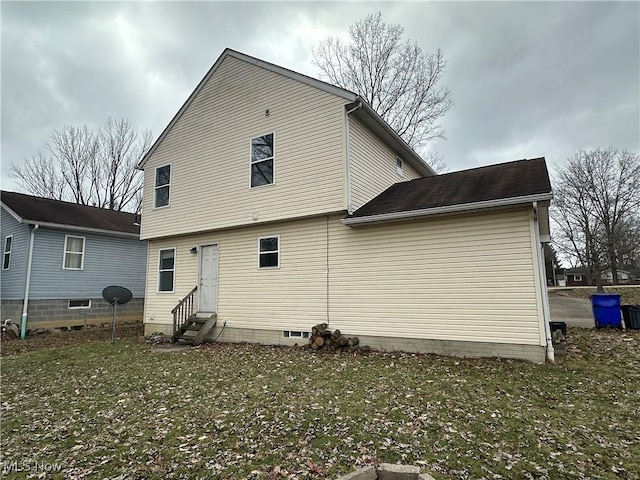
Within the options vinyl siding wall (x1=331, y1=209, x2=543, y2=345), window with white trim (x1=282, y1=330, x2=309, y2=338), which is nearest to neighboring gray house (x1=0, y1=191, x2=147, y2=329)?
window with white trim (x1=282, y1=330, x2=309, y2=338)

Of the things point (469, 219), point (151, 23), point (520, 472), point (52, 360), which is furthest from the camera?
point (151, 23)

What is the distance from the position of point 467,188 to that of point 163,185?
10.2 meters

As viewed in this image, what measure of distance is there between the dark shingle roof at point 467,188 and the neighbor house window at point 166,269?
7340 mm

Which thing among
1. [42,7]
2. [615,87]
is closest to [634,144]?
[615,87]

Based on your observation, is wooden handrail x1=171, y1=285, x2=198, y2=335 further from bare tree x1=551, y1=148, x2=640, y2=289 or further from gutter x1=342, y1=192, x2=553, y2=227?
bare tree x1=551, y1=148, x2=640, y2=289

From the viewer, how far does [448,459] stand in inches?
130

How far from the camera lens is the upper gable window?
33.2ft

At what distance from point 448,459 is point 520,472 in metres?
0.60

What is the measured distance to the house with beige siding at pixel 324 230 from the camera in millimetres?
7059

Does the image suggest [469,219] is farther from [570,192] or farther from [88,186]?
[88,186]

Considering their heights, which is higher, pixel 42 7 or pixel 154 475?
pixel 42 7

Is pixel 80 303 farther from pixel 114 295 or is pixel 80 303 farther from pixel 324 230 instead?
pixel 324 230

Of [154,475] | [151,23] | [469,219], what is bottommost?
[154,475]

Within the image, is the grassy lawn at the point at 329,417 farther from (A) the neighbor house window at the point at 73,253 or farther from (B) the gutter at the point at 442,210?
(A) the neighbor house window at the point at 73,253
